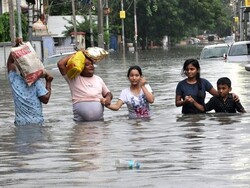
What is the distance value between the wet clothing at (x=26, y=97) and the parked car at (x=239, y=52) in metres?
22.5

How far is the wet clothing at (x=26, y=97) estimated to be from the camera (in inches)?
530

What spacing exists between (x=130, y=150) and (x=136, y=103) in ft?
11.6

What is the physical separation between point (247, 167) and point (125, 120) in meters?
5.93

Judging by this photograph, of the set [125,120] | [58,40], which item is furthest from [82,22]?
[125,120]

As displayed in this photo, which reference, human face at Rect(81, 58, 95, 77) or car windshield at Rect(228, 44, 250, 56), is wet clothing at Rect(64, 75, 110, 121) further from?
car windshield at Rect(228, 44, 250, 56)

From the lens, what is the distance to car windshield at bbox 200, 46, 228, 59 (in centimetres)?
3950

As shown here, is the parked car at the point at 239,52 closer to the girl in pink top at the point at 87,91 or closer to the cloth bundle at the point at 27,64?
Answer: the girl in pink top at the point at 87,91

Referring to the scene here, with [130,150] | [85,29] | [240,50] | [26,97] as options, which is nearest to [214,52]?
[240,50]

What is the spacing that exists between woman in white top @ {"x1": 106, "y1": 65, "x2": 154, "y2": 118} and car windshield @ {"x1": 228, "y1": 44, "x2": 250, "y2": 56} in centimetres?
2233

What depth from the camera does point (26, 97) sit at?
530 inches

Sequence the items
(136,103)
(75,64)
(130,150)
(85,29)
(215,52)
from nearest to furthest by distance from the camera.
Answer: (130,150), (75,64), (136,103), (215,52), (85,29)

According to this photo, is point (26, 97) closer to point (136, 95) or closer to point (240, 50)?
point (136, 95)

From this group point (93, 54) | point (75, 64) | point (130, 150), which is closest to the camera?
point (130, 150)

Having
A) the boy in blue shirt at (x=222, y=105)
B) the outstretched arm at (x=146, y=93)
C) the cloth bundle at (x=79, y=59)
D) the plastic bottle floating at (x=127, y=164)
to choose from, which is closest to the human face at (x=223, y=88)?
the boy in blue shirt at (x=222, y=105)
